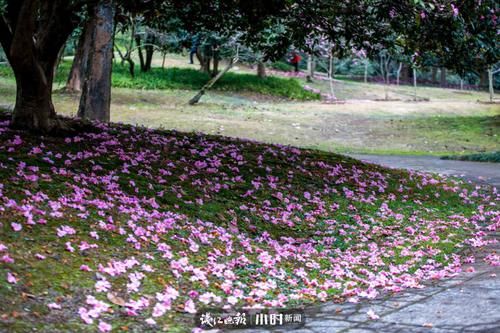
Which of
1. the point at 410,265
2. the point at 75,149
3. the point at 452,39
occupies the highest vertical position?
the point at 452,39

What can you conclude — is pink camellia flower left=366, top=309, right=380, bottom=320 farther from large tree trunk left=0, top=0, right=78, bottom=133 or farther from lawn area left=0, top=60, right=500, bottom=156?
lawn area left=0, top=60, right=500, bottom=156

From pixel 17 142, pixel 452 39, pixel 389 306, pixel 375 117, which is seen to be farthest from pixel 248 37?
pixel 375 117

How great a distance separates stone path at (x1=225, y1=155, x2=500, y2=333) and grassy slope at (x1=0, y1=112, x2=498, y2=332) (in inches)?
15.7

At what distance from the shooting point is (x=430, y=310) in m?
5.73

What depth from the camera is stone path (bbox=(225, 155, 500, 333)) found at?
17.2 feet

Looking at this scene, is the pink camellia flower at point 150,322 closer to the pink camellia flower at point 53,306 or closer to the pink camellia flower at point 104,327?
the pink camellia flower at point 104,327

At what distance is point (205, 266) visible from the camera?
22.3ft

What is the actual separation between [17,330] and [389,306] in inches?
120

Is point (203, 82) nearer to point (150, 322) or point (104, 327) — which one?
point (150, 322)

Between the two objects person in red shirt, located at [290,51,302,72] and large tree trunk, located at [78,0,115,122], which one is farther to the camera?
person in red shirt, located at [290,51,302,72]

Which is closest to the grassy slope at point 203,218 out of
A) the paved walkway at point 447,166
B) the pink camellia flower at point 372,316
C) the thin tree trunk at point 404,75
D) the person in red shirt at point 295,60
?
the pink camellia flower at point 372,316

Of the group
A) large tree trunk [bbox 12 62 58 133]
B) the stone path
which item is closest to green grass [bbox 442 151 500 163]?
the stone path

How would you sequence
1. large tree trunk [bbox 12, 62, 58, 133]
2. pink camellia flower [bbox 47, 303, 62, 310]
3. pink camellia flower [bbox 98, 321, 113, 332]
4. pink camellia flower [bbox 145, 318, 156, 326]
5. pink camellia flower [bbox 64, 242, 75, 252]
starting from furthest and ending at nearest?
large tree trunk [bbox 12, 62, 58, 133], pink camellia flower [bbox 64, 242, 75, 252], pink camellia flower [bbox 145, 318, 156, 326], pink camellia flower [bbox 47, 303, 62, 310], pink camellia flower [bbox 98, 321, 113, 332]

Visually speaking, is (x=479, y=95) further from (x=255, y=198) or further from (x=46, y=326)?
(x=46, y=326)
